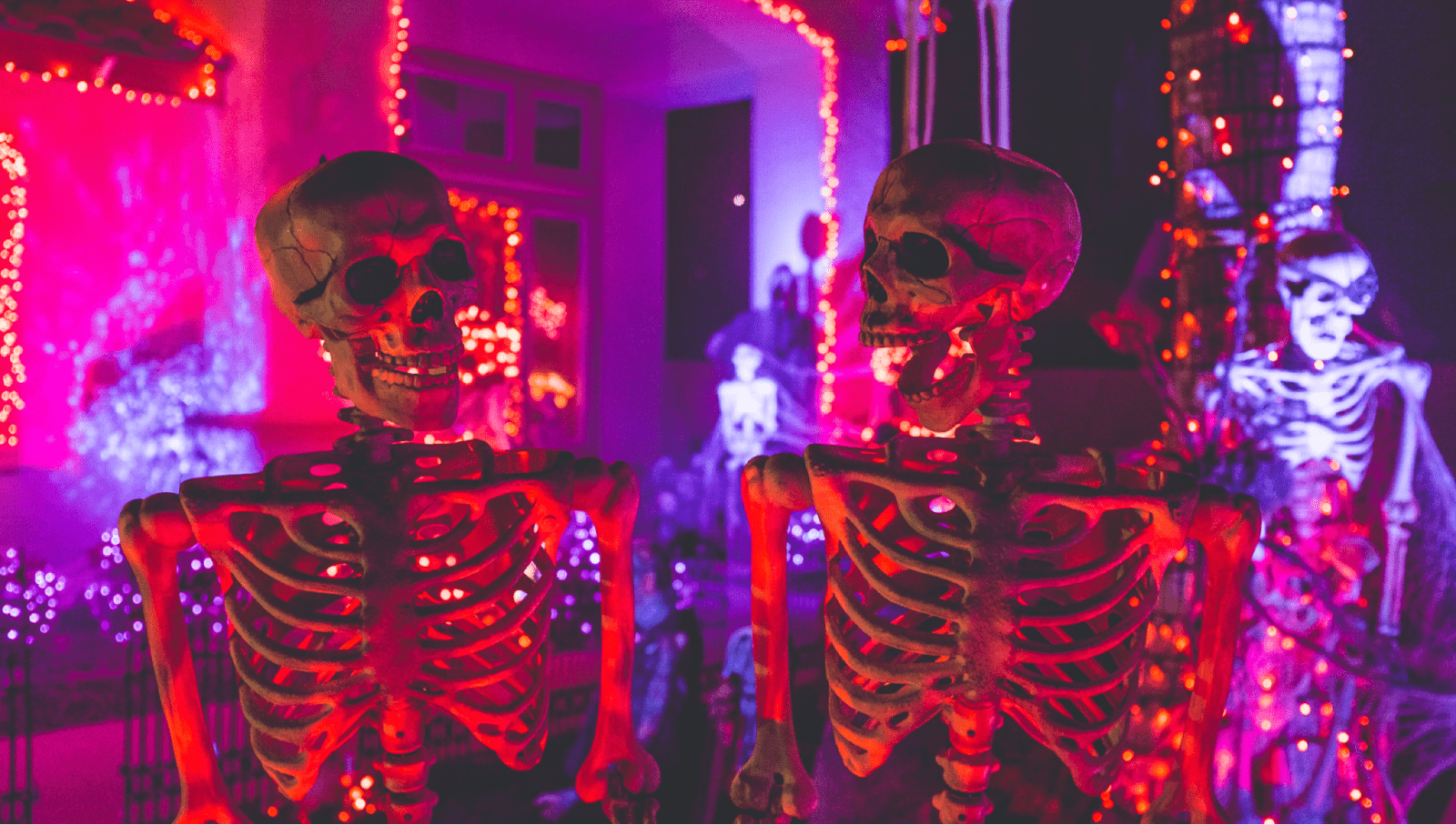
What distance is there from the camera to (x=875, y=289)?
1.23m

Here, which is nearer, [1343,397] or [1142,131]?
[1343,397]

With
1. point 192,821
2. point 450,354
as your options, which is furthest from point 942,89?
point 192,821

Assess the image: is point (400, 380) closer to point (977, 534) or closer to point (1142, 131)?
point (977, 534)

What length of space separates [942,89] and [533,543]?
11.4 ft

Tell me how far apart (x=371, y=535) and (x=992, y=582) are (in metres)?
0.78

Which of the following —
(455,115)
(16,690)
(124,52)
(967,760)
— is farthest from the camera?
(455,115)

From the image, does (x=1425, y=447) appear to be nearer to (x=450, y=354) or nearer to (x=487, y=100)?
(x=450, y=354)

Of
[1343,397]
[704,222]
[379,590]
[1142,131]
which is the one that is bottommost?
[379,590]

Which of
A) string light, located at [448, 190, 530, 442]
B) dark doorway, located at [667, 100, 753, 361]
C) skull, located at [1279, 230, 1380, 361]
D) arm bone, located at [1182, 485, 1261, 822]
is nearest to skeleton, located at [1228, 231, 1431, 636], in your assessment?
skull, located at [1279, 230, 1380, 361]

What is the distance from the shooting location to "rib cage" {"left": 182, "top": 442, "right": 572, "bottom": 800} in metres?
1.20

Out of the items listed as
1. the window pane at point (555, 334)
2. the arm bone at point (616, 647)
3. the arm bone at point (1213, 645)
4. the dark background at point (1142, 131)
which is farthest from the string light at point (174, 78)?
the arm bone at point (1213, 645)

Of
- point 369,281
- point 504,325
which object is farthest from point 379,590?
point 504,325

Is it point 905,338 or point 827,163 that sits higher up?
point 827,163

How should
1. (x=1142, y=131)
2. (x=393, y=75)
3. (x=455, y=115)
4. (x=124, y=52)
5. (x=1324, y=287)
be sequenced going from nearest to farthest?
(x=1324, y=287)
(x=1142, y=131)
(x=393, y=75)
(x=124, y=52)
(x=455, y=115)
